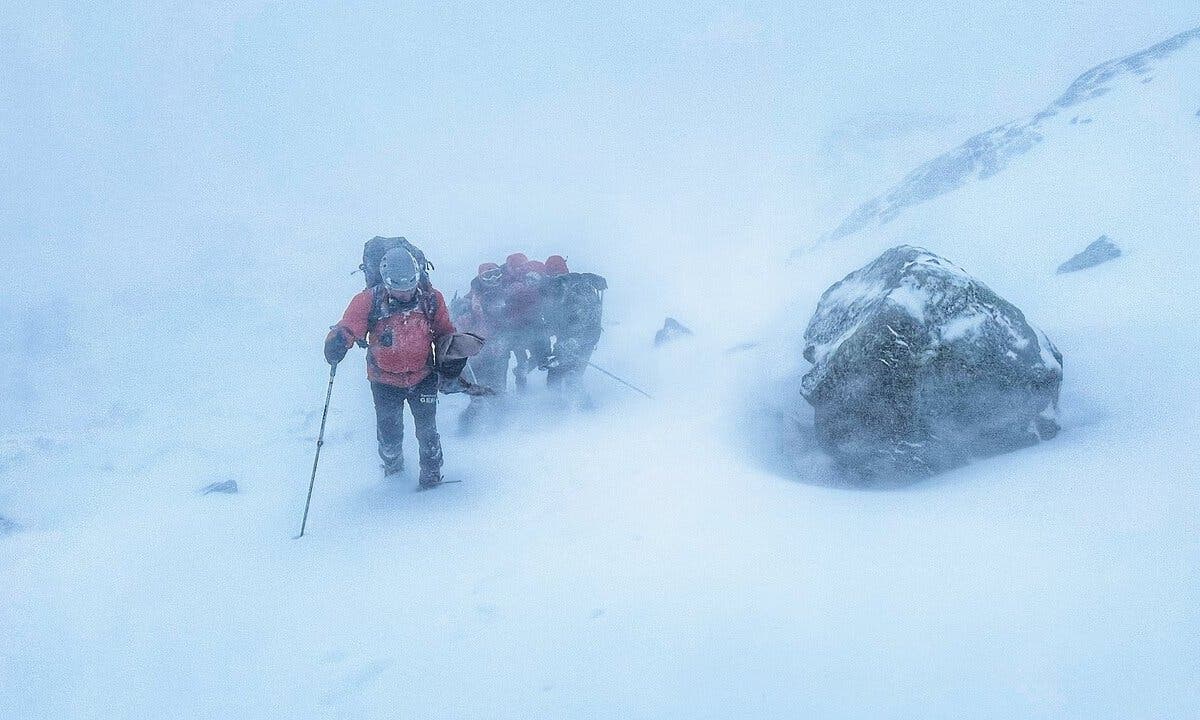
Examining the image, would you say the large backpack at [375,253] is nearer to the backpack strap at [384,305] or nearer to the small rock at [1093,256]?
the backpack strap at [384,305]

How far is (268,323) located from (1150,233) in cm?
2955

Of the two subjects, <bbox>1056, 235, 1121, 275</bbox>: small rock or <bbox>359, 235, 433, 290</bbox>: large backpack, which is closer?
<bbox>359, 235, 433, 290</bbox>: large backpack

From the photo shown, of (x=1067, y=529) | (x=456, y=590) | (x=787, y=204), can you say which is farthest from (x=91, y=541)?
(x=787, y=204)

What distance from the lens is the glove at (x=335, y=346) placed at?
5484 mm

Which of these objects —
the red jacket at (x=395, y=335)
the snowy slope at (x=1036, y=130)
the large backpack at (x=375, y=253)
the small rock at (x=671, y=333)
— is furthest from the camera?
the snowy slope at (x=1036, y=130)

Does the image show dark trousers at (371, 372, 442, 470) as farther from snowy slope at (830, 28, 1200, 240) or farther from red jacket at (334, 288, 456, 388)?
snowy slope at (830, 28, 1200, 240)

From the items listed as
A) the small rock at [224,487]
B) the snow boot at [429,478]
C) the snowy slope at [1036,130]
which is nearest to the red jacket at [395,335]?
the snow boot at [429,478]

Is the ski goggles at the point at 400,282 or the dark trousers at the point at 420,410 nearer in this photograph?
the ski goggles at the point at 400,282

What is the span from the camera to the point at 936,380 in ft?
16.6

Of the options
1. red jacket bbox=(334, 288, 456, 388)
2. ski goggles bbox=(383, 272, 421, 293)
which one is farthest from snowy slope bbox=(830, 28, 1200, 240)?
ski goggles bbox=(383, 272, 421, 293)

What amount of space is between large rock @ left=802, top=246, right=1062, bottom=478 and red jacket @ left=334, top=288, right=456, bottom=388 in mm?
4176

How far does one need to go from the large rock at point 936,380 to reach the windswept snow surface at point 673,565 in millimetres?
280

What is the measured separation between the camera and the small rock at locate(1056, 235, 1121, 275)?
8.06 m

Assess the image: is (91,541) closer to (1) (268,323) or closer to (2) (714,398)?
(2) (714,398)
